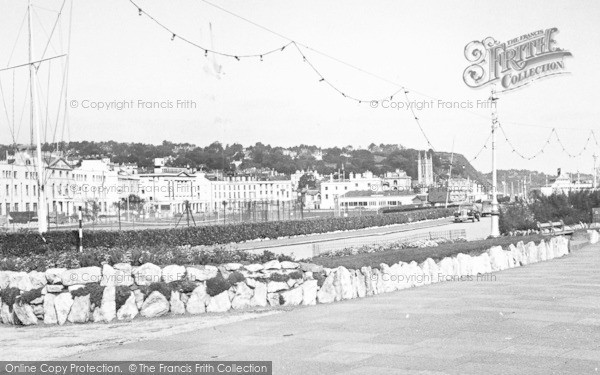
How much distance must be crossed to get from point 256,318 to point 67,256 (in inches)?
183

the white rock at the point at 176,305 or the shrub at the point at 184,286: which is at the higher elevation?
the shrub at the point at 184,286

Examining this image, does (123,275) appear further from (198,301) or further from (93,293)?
(198,301)

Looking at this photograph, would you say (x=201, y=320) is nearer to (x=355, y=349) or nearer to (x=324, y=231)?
(x=355, y=349)

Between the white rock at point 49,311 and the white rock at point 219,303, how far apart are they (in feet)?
8.73

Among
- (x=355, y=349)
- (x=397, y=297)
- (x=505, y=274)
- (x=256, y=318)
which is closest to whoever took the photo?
(x=355, y=349)

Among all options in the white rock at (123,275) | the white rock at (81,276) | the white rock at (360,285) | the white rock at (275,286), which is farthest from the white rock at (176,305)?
the white rock at (360,285)

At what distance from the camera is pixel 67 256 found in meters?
15.0

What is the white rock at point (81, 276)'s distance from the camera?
13.7 meters

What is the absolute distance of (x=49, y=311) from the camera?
13.4 meters

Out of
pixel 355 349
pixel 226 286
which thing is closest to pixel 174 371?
pixel 355 349

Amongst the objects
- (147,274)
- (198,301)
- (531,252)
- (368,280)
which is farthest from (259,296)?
(531,252)

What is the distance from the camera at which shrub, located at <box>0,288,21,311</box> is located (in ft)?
45.1

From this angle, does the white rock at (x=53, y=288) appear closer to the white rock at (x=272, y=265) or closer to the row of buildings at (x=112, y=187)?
the white rock at (x=272, y=265)

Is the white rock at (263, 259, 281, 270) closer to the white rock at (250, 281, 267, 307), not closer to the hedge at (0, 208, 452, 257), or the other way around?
the white rock at (250, 281, 267, 307)
